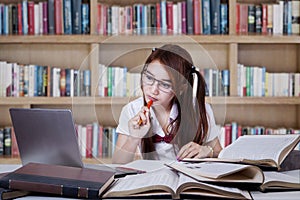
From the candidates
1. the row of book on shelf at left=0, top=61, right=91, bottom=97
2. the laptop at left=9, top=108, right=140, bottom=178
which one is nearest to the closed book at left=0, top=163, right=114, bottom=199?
the laptop at left=9, top=108, right=140, bottom=178

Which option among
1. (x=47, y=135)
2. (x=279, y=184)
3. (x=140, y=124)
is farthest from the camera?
(x=140, y=124)

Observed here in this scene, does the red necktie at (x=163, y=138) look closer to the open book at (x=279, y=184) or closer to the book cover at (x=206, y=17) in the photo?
the open book at (x=279, y=184)

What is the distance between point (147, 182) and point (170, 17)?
2.18 meters

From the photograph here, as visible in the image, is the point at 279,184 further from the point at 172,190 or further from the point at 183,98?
the point at 183,98

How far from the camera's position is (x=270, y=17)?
3.44 meters

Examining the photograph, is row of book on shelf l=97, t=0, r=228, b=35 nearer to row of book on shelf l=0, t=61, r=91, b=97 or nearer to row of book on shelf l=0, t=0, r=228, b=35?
row of book on shelf l=0, t=0, r=228, b=35

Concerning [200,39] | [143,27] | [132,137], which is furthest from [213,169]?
[143,27]

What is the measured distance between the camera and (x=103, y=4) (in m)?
3.45

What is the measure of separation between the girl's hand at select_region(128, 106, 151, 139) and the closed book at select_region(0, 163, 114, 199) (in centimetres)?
43

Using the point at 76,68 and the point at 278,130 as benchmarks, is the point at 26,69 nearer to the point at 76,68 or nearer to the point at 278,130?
the point at 76,68

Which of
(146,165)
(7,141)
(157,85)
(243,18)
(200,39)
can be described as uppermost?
(243,18)

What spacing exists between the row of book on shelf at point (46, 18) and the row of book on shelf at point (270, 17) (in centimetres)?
91

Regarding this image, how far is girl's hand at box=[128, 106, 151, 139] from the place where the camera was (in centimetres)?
188

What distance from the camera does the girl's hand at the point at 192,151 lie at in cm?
190
